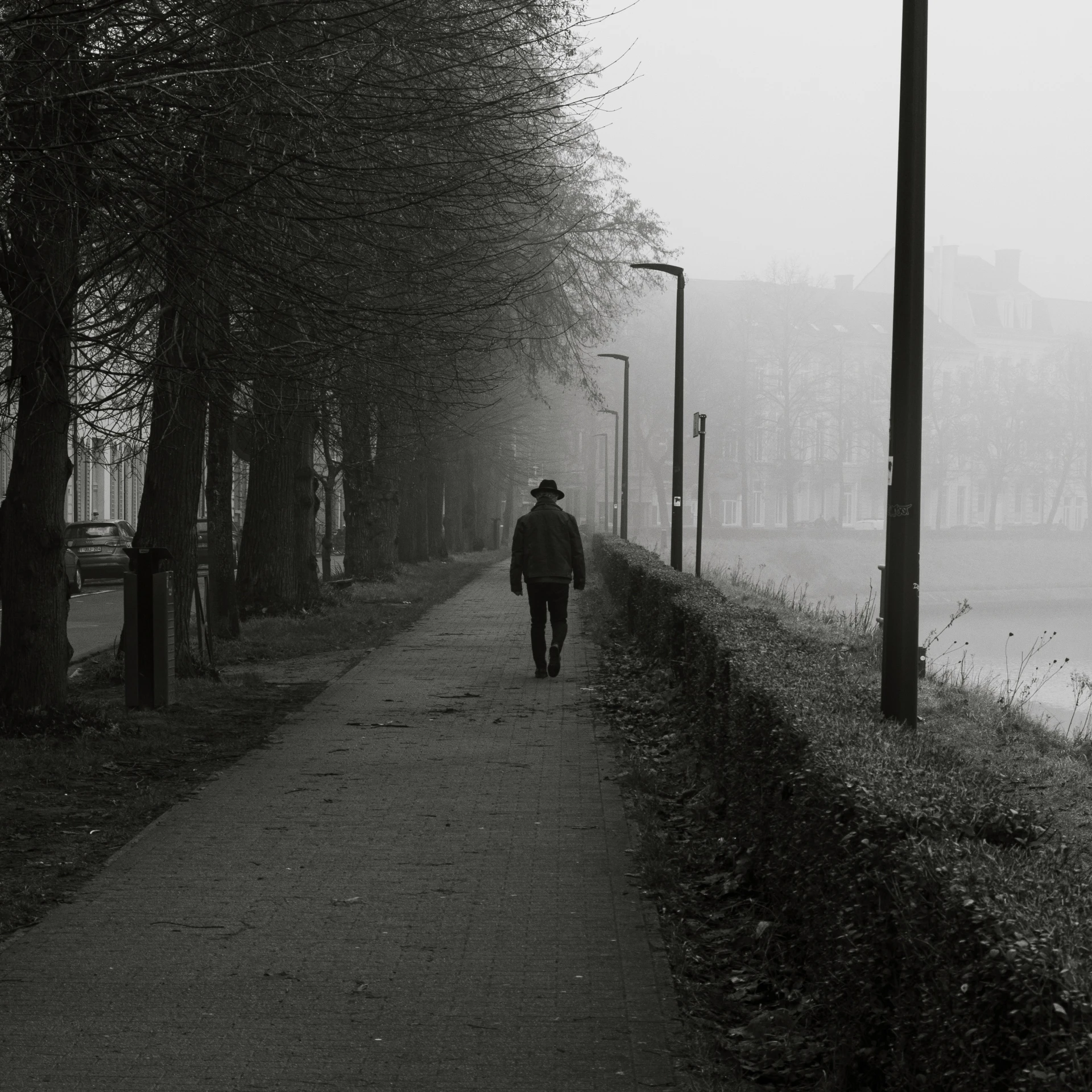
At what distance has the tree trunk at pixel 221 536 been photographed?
57.1 feet

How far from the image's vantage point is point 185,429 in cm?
1323

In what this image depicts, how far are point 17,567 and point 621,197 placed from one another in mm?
19751

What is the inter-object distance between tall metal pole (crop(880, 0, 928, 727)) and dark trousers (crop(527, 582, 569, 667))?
7398mm

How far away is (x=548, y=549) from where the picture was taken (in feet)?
49.8

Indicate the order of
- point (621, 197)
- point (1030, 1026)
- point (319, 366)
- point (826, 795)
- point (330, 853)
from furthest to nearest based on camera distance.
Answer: point (621, 197)
point (319, 366)
point (330, 853)
point (826, 795)
point (1030, 1026)

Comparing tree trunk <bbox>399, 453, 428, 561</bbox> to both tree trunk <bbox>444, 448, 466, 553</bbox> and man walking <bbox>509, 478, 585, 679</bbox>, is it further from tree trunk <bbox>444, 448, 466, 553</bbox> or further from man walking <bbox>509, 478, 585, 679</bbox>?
man walking <bbox>509, 478, 585, 679</bbox>

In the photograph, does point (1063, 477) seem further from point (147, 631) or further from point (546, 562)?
point (147, 631)

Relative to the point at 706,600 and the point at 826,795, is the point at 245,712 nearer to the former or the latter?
the point at 706,600

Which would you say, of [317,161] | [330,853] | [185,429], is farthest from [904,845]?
[185,429]

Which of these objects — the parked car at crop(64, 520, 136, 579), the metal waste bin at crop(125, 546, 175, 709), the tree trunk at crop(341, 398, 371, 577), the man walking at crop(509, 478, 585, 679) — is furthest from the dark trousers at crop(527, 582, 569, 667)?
the parked car at crop(64, 520, 136, 579)

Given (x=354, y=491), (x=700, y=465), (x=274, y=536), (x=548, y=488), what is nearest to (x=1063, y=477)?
(x=354, y=491)

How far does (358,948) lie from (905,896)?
2400mm

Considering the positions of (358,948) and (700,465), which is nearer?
(358,948)

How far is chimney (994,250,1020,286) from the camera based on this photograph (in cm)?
10656
